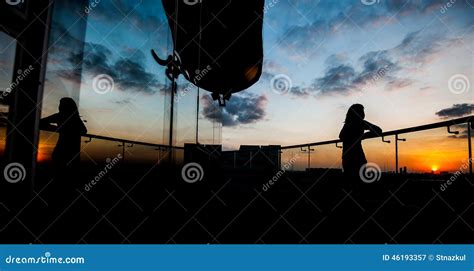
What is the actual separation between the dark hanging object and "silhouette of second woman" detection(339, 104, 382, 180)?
159 centimetres

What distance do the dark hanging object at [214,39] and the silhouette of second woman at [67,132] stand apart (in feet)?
3.43

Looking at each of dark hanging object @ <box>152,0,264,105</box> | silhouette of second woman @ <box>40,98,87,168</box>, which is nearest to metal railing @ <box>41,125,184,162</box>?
silhouette of second woman @ <box>40,98,87,168</box>

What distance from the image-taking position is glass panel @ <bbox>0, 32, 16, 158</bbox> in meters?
1.55

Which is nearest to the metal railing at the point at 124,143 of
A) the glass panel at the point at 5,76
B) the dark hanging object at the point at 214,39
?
the glass panel at the point at 5,76

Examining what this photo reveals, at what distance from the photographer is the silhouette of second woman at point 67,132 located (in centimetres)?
230

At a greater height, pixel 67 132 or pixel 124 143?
pixel 67 132

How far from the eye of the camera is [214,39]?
10.4 feet

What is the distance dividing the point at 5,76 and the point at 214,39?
2.16m

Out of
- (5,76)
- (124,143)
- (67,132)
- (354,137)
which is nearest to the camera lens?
(5,76)

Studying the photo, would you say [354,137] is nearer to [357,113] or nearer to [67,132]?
[357,113]

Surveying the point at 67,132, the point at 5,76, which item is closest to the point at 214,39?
the point at 67,132

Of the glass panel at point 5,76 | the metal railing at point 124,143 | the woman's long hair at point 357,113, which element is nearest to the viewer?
the glass panel at point 5,76

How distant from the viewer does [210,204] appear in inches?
93.5

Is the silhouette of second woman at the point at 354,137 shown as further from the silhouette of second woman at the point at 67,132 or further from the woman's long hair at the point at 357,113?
the silhouette of second woman at the point at 67,132
